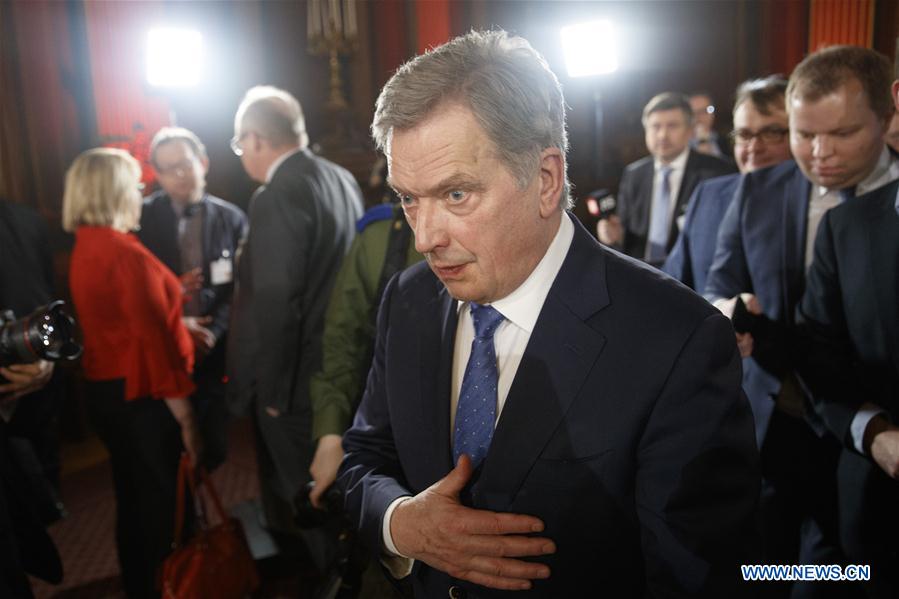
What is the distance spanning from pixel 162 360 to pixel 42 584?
1.29 meters

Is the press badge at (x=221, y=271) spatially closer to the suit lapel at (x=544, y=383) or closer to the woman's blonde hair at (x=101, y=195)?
the woman's blonde hair at (x=101, y=195)

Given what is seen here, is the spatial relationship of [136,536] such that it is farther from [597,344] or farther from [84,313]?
[597,344]

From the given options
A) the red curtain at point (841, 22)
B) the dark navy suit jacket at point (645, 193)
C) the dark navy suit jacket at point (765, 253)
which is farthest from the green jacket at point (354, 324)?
the red curtain at point (841, 22)

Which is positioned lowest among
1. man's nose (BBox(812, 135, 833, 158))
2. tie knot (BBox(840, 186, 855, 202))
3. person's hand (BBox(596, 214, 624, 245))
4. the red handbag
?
the red handbag

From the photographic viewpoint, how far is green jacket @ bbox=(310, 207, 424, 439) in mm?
1935

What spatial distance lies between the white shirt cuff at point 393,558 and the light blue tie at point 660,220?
2.96m

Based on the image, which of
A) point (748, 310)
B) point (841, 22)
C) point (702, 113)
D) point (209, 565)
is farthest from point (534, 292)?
point (841, 22)

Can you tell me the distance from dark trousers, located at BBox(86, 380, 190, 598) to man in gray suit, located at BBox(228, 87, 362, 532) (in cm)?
31

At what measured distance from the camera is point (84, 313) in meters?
2.43

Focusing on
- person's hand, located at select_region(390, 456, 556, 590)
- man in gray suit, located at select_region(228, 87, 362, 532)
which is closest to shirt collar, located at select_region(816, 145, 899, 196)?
person's hand, located at select_region(390, 456, 556, 590)

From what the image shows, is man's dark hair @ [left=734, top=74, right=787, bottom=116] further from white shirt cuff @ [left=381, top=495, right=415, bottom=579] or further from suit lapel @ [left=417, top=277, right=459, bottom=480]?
white shirt cuff @ [left=381, top=495, right=415, bottom=579]

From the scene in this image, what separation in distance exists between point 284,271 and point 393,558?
1.43m

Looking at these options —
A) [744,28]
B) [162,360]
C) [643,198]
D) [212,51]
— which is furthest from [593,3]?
[162,360]

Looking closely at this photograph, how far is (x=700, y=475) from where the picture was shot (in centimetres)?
97
